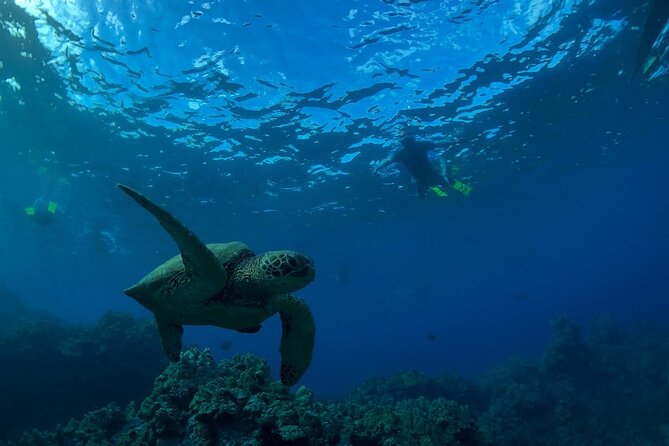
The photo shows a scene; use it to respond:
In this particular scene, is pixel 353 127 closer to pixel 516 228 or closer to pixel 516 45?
pixel 516 45

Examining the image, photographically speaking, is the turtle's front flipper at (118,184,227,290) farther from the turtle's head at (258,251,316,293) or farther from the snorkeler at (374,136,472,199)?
the snorkeler at (374,136,472,199)

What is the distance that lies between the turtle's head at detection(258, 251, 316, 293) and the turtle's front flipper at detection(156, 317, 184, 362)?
2.20m

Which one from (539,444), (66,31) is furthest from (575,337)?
(66,31)

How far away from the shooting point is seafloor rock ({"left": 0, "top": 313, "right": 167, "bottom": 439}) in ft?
38.4

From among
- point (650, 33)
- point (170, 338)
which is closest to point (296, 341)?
point (170, 338)

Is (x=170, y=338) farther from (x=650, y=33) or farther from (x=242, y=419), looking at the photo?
(x=650, y=33)

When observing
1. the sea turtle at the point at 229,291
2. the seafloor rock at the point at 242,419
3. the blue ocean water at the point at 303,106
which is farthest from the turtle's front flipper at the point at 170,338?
the blue ocean water at the point at 303,106

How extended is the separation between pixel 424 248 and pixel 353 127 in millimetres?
38466

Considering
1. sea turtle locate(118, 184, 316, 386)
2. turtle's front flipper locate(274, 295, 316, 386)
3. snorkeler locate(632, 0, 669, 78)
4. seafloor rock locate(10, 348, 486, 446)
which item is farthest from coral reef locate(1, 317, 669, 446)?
snorkeler locate(632, 0, 669, 78)

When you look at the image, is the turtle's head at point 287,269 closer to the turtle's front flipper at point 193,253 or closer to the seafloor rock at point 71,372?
the turtle's front flipper at point 193,253

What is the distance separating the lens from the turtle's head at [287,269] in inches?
130

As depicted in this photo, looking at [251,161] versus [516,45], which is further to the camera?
[251,161]

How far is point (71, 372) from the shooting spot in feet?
39.8

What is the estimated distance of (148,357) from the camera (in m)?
12.7
